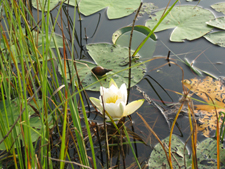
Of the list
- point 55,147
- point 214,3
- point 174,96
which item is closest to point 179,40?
point 174,96

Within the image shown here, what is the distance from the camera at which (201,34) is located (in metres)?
2.11

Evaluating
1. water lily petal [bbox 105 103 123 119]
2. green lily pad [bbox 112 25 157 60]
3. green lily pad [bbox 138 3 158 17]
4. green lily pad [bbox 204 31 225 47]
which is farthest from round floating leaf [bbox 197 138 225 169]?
green lily pad [bbox 138 3 158 17]

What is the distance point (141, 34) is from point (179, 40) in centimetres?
41

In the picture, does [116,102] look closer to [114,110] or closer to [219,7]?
[114,110]

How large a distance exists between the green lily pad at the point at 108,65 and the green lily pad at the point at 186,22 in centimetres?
59

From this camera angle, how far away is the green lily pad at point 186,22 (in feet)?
7.00

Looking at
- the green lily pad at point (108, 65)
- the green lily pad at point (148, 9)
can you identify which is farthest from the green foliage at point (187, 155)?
the green lily pad at point (148, 9)

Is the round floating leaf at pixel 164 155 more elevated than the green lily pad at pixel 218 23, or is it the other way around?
the green lily pad at pixel 218 23

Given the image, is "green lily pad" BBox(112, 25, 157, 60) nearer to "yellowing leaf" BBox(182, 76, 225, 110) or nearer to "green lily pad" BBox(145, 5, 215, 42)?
"green lily pad" BBox(145, 5, 215, 42)

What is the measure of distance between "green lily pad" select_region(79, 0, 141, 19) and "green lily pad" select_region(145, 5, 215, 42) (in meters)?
0.33

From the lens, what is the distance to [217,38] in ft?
6.74

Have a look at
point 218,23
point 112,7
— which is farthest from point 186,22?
point 112,7

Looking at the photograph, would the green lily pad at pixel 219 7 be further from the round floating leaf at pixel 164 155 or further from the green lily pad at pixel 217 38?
the round floating leaf at pixel 164 155

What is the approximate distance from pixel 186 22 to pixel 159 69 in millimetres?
848
